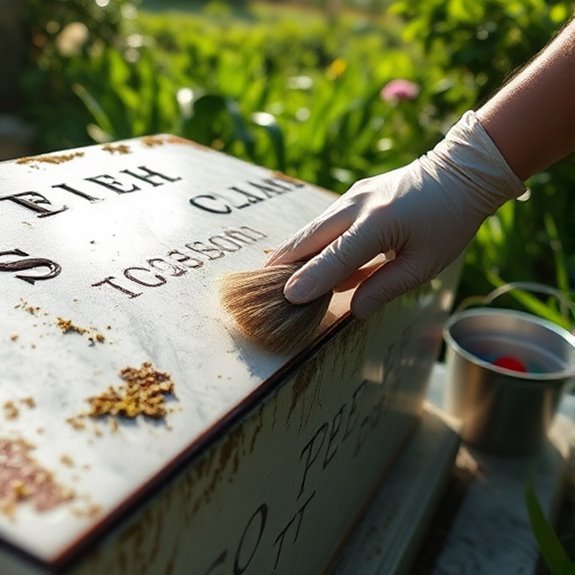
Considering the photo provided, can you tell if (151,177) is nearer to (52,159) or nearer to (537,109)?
(52,159)

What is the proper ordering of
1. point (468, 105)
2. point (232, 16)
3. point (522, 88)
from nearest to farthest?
point (522, 88) → point (468, 105) → point (232, 16)

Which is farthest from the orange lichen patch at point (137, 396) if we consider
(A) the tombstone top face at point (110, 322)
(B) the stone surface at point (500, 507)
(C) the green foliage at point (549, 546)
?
(B) the stone surface at point (500, 507)

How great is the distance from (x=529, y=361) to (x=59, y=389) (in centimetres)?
126

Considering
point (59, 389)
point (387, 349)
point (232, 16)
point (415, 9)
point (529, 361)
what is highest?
point (415, 9)

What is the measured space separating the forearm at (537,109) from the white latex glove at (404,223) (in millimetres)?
23

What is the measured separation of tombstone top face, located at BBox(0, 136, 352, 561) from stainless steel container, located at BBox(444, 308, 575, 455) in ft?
1.99

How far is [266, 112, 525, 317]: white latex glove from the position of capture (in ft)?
2.96

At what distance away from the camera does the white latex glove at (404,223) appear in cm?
90

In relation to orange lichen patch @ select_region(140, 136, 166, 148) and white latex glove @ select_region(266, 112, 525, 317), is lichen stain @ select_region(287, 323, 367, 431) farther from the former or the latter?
orange lichen patch @ select_region(140, 136, 166, 148)

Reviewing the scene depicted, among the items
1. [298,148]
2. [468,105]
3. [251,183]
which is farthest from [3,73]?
[251,183]

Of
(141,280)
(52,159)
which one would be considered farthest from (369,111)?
(141,280)

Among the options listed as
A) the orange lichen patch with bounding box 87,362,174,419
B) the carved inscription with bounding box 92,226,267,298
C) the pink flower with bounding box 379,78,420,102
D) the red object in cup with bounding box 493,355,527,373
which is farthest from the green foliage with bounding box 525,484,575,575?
the pink flower with bounding box 379,78,420,102

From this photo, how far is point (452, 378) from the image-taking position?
1634 mm

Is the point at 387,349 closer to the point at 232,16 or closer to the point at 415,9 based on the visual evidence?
the point at 415,9
